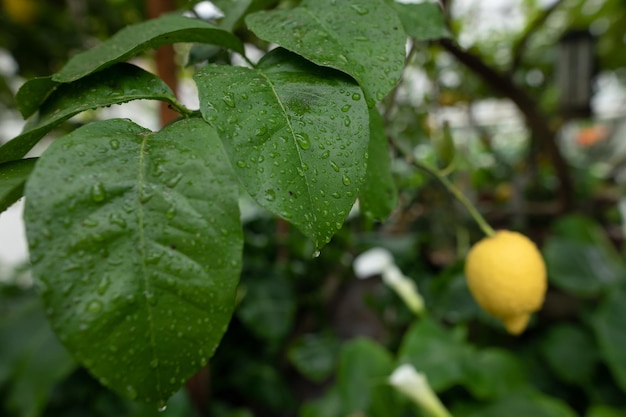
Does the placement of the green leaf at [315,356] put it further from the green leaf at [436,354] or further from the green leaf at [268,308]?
the green leaf at [436,354]

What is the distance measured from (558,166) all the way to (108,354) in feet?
3.61

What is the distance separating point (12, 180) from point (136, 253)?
0.22ft

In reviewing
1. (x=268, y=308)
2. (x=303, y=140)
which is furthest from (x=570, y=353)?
(x=303, y=140)

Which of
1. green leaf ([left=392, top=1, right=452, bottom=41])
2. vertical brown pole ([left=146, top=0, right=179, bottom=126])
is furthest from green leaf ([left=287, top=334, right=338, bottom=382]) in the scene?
green leaf ([left=392, top=1, right=452, bottom=41])

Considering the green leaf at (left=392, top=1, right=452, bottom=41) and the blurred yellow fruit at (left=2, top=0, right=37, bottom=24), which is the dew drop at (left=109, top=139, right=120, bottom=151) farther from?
the blurred yellow fruit at (left=2, top=0, right=37, bottom=24)

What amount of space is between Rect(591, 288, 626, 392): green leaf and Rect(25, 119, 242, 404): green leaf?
0.89m

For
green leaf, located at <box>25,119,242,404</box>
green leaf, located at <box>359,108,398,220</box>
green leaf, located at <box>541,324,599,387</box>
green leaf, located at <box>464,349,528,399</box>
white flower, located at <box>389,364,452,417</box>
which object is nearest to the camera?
green leaf, located at <box>25,119,242,404</box>

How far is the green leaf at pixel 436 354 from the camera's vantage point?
2.51 ft

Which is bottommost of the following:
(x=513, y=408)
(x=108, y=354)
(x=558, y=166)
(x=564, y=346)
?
(x=564, y=346)

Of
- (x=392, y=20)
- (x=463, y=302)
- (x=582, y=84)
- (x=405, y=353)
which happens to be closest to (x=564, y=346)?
(x=463, y=302)

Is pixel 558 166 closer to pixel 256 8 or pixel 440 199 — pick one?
pixel 440 199

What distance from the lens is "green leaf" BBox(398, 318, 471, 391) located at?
77 centimetres

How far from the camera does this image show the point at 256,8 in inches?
12.4

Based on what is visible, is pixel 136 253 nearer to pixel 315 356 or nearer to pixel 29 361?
pixel 29 361
